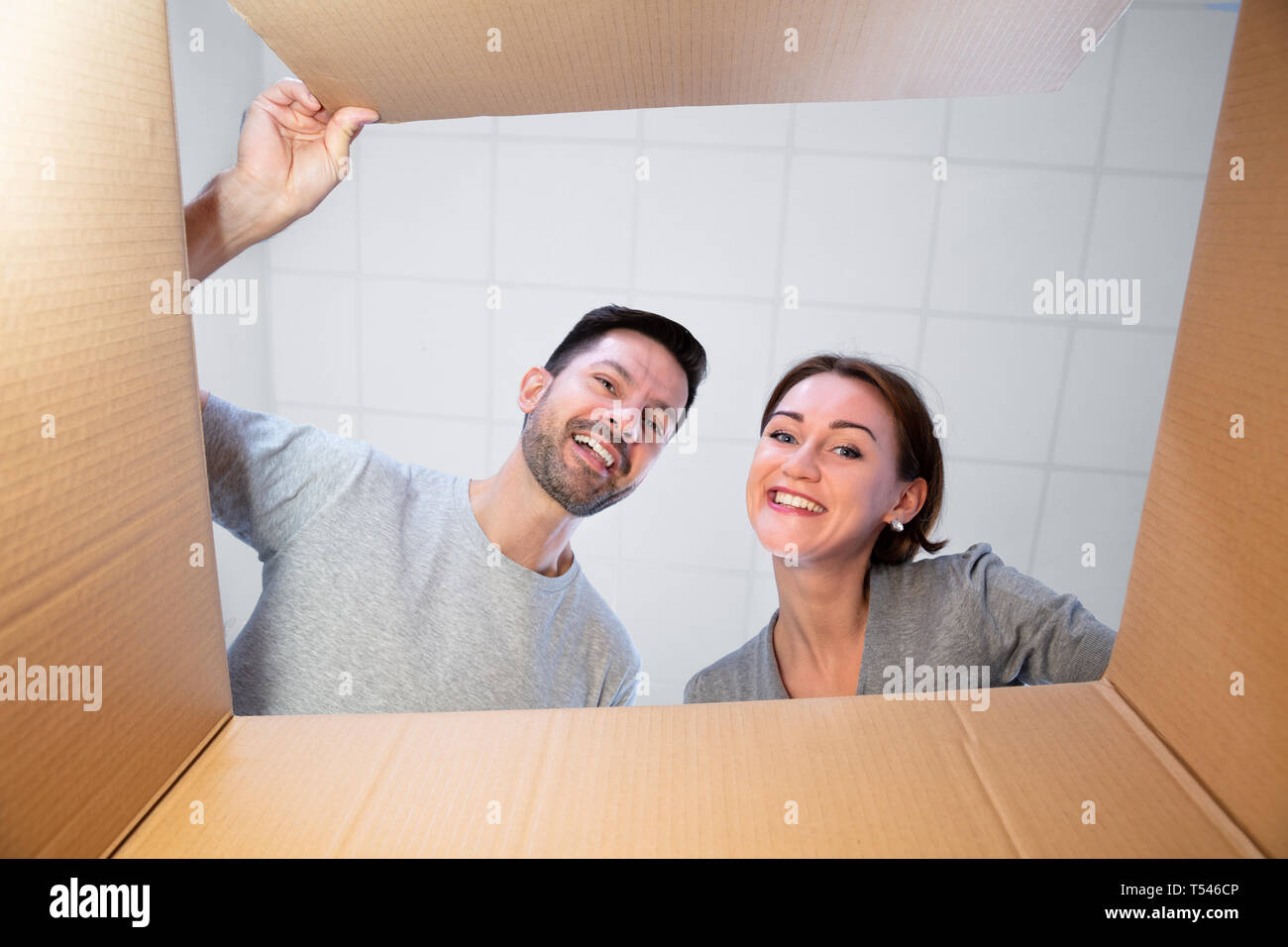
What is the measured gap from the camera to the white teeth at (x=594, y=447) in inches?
51.1

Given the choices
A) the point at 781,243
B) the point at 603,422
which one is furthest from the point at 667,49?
the point at 781,243

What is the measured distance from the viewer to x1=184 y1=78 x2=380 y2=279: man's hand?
Answer: 0.77 metres

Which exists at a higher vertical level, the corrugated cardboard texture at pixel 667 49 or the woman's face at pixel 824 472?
the corrugated cardboard texture at pixel 667 49

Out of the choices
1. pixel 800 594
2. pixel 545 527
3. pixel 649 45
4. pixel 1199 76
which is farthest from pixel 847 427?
pixel 1199 76

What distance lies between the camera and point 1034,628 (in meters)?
1.01

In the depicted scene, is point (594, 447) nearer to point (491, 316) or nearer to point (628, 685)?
point (628, 685)

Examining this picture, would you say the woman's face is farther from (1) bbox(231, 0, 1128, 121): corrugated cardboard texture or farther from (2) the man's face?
(1) bbox(231, 0, 1128, 121): corrugated cardboard texture

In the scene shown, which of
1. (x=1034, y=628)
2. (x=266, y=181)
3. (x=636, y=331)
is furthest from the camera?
(x=636, y=331)

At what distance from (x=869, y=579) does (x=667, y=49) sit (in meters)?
0.90

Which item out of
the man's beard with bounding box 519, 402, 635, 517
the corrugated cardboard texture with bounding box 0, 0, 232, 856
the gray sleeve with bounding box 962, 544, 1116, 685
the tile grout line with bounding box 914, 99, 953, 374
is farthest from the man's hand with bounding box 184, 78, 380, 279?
the tile grout line with bounding box 914, 99, 953, 374

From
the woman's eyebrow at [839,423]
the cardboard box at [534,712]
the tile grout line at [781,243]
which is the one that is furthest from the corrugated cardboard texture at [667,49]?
the tile grout line at [781,243]

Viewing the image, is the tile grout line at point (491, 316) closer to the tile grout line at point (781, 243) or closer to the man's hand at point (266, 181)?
the tile grout line at point (781, 243)

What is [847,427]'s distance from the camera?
121 centimetres
